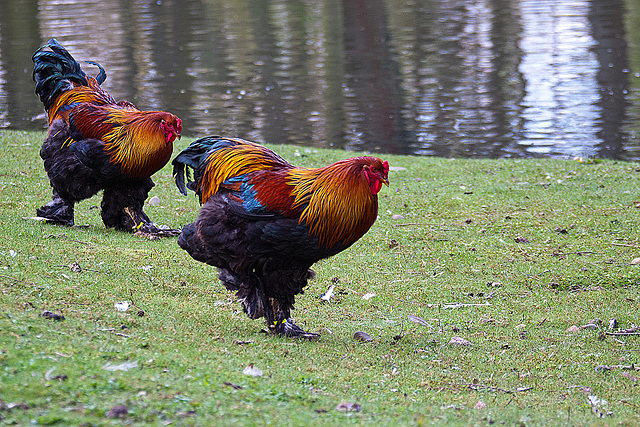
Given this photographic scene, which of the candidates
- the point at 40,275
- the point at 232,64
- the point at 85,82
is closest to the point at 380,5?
the point at 232,64

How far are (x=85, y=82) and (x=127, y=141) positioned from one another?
5.08 ft

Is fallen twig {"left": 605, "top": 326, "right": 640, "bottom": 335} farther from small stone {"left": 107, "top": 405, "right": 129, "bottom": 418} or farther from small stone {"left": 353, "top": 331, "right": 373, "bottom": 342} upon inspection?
small stone {"left": 107, "top": 405, "right": 129, "bottom": 418}

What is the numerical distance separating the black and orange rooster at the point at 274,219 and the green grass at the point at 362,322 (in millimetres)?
439

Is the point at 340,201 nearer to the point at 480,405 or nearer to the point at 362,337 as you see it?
the point at 362,337

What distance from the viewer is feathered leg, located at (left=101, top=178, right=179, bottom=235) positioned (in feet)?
29.1

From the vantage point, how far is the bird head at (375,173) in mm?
5594

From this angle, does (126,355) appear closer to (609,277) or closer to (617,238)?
(609,277)

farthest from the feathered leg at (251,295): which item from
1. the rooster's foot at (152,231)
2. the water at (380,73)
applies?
the water at (380,73)

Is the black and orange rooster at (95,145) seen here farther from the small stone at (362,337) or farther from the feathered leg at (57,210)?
the small stone at (362,337)

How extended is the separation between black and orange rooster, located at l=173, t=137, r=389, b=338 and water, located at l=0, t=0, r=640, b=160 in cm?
1007

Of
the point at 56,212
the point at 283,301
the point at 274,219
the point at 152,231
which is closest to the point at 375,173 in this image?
the point at 274,219

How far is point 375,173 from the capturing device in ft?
18.4

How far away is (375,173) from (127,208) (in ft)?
14.6

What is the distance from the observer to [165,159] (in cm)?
854
